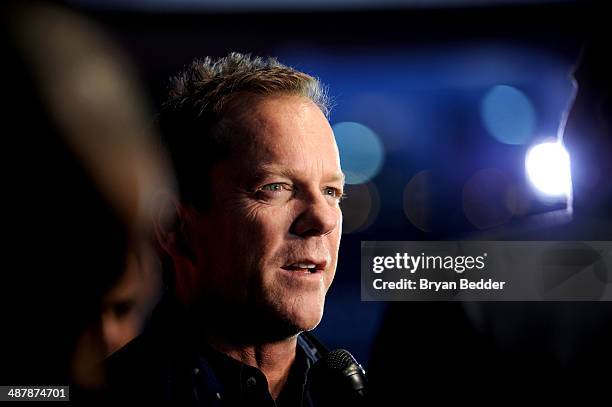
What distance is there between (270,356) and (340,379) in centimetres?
17

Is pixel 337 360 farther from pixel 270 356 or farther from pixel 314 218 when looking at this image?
pixel 314 218

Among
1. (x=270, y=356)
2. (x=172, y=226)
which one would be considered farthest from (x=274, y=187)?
(x=270, y=356)

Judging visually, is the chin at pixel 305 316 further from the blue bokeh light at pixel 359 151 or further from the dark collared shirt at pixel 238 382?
the blue bokeh light at pixel 359 151

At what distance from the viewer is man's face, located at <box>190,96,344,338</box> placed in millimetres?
1203

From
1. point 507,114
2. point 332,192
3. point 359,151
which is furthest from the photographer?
point 507,114

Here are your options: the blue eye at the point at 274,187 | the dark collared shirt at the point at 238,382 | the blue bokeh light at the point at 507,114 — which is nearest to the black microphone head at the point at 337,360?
the dark collared shirt at the point at 238,382

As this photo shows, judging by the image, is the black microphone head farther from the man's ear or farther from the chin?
the man's ear

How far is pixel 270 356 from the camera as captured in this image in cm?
126

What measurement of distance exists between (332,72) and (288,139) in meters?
0.50

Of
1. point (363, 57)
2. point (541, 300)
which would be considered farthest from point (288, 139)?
point (541, 300)

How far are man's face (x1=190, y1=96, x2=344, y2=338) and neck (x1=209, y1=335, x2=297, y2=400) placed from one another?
88mm

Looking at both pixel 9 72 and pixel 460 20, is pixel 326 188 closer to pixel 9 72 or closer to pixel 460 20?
pixel 460 20

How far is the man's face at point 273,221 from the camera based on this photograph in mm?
1203

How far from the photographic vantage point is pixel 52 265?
155cm
